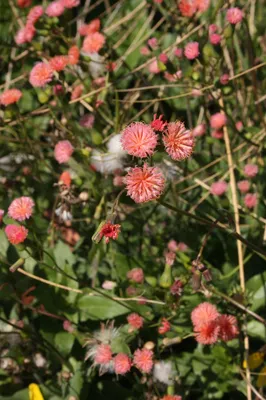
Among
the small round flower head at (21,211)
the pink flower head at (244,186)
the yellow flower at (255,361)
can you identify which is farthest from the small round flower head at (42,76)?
the yellow flower at (255,361)

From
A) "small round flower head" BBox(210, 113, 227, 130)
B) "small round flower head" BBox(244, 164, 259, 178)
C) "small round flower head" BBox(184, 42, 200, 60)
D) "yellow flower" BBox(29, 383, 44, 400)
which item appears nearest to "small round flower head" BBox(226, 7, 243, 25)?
"small round flower head" BBox(184, 42, 200, 60)

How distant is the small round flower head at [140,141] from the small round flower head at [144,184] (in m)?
0.03

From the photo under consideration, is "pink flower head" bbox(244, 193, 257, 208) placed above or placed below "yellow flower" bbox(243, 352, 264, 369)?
above

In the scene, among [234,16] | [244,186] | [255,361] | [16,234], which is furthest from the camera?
[244,186]

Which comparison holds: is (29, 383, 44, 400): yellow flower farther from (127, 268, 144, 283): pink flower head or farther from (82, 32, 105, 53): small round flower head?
(82, 32, 105, 53): small round flower head

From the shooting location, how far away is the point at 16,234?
1.37 metres

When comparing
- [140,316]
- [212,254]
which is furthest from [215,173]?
[140,316]

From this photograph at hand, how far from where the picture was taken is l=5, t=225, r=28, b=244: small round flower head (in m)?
1.37

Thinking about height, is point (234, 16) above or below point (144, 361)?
above

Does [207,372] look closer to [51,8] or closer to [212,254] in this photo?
[212,254]

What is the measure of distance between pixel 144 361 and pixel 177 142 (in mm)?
609

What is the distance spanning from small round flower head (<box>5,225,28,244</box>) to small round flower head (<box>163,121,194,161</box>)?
50 cm

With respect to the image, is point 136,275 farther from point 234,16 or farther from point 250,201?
point 234,16

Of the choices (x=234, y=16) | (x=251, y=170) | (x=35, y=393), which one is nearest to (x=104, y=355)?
(x=35, y=393)
